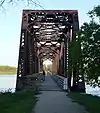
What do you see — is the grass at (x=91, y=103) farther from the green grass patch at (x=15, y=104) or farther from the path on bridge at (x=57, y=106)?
the green grass patch at (x=15, y=104)

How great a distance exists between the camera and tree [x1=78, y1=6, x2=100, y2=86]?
43.9 ft

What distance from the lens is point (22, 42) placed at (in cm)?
2986

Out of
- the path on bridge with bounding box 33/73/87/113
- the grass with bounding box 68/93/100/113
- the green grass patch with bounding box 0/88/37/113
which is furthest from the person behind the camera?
the grass with bounding box 68/93/100/113

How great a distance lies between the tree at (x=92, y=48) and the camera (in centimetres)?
1337

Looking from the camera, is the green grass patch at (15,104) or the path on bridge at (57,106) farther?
the path on bridge at (57,106)

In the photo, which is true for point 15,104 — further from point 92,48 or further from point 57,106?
point 92,48

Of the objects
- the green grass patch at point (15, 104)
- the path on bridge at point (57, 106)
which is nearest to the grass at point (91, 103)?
the path on bridge at point (57, 106)

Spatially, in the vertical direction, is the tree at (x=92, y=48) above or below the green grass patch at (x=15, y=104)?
above

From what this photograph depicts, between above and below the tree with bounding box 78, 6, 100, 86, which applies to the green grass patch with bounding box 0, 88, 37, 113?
below

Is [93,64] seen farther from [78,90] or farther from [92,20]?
[78,90]

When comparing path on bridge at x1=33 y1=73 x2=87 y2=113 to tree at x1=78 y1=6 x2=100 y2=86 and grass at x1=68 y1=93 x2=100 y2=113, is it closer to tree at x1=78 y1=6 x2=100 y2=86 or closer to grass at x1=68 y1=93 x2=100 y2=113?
grass at x1=68 y1=93 x2=100 y2=113

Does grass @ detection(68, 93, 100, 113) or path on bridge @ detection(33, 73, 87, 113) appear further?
grass @ detection(68, 93, 100, 113)

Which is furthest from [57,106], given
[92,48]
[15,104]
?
[92,48]

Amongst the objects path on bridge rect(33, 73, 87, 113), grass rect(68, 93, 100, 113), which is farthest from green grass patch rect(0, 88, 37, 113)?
grass rect(68, 93, 100, 113)
